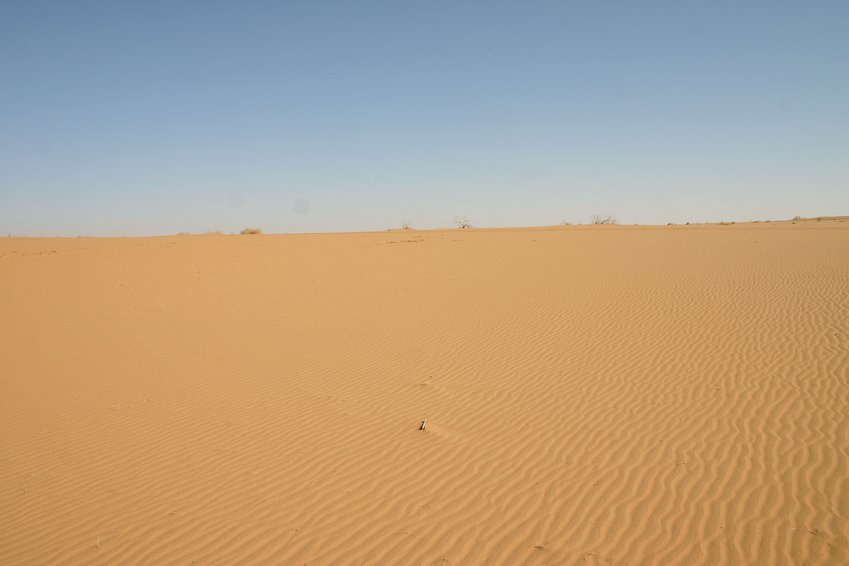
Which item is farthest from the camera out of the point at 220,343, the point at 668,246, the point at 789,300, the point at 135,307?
the point at 668,246

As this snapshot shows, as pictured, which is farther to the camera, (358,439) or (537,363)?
(537,363)

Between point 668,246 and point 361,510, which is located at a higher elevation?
point 668,246

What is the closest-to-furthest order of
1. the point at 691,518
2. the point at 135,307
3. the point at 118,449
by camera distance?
the point at 691,518
the point at 118,449
the point at 135,307

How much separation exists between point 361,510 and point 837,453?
15.9 ft

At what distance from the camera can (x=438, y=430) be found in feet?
18.3

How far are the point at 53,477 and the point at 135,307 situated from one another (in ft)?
32.2

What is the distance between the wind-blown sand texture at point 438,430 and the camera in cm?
376

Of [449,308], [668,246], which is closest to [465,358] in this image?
[449,308]

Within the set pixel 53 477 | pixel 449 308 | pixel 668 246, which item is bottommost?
pixel 53 477

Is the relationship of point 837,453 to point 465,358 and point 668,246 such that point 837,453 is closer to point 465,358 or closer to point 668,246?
point 465,358

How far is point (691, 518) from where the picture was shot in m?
3.81

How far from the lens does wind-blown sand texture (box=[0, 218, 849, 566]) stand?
12.3 feet

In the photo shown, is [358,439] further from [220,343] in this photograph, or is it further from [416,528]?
[220,343]

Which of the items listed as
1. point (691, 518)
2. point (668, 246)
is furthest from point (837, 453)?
point (668, 246)
